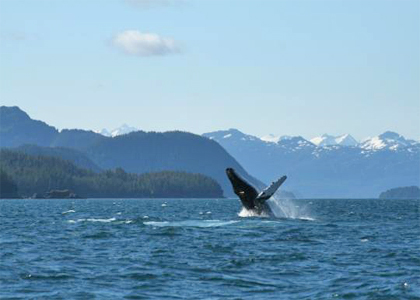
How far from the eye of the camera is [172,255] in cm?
4822

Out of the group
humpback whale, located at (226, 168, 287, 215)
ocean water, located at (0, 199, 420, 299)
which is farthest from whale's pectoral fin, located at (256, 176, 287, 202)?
ocean water, located at (0, 199, 420, 299)

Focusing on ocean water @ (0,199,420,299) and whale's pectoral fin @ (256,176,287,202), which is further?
whale's pectoral fin @ (256,176,287,202)

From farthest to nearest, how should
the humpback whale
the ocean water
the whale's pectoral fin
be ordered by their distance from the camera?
the whale's pectoral fin < the humpback whale < the ocean water

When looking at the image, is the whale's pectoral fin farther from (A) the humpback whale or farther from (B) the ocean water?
(B) the ocean water

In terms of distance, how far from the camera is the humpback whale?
235 feet

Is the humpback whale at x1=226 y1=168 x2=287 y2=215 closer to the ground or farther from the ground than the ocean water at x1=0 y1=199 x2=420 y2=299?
farther from the ground

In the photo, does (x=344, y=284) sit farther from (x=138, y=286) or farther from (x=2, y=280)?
(x=2, y=280)

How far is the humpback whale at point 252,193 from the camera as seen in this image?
71500 mm

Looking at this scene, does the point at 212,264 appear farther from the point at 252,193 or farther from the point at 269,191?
the point at 252,193

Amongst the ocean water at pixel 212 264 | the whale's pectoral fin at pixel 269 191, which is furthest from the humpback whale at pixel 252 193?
the ocean water at pixel 212 264

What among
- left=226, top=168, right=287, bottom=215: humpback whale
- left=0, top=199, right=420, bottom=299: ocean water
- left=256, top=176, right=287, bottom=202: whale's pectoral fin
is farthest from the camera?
left=256, top=176, right=287, bottom=202: whale's pectoral fin

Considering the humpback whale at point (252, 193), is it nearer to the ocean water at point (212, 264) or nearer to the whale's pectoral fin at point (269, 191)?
the whale's pectoral fin at point (269, 191)

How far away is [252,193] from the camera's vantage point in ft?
245

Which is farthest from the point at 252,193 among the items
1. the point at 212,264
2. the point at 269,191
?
the point at 212,264
